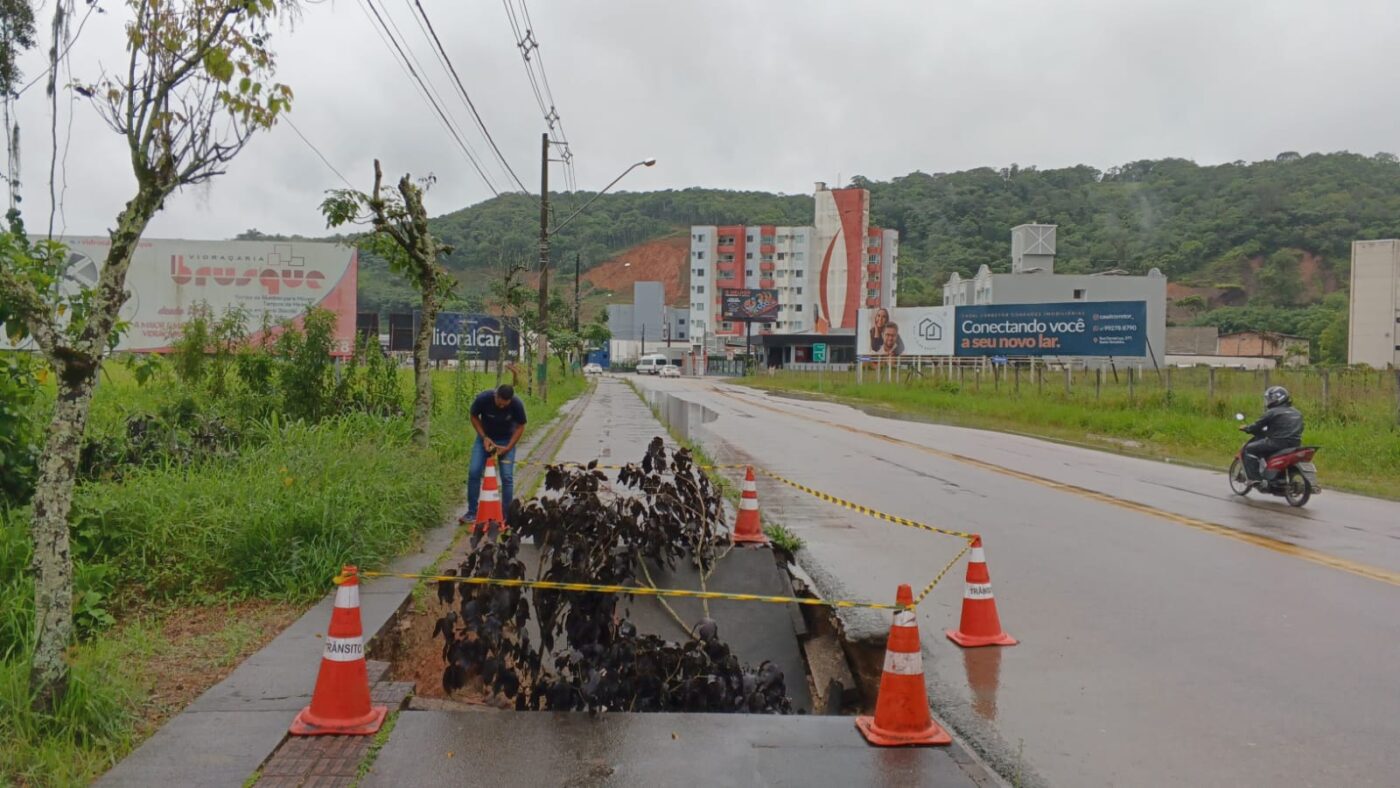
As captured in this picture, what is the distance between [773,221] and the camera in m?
164

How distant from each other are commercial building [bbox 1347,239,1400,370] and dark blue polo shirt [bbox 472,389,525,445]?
65627 mm

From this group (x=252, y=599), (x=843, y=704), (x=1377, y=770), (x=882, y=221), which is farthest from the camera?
(x=882, y=221)

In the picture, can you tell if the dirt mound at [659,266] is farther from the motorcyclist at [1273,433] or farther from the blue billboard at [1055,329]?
the motorcyclist at [1273,433]

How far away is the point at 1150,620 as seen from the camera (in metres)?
6.80

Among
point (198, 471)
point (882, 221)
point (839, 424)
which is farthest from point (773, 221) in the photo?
point (198, 471)

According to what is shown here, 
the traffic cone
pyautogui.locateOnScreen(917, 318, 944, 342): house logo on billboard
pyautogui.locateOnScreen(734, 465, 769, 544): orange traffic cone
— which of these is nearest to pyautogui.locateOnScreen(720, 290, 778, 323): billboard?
pyautogui.locateOnScreen(917, 318, 944, 342): house logo on billboard

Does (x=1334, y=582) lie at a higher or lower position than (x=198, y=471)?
lower

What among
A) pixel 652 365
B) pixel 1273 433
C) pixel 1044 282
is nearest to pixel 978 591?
pixel 1273 433

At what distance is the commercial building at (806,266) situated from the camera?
12100 centimetres

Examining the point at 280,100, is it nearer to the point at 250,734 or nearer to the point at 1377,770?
the point at 250,734

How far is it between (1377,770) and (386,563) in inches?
249

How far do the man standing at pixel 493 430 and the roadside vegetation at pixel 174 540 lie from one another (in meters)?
0.40

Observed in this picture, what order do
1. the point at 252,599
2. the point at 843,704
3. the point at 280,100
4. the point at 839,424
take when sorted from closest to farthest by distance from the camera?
the point at 280,100, the point at 843,704, the point at 252,599, the point at 839,424

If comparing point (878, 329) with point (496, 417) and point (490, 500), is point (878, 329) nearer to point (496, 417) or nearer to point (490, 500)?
point (496, 417)
